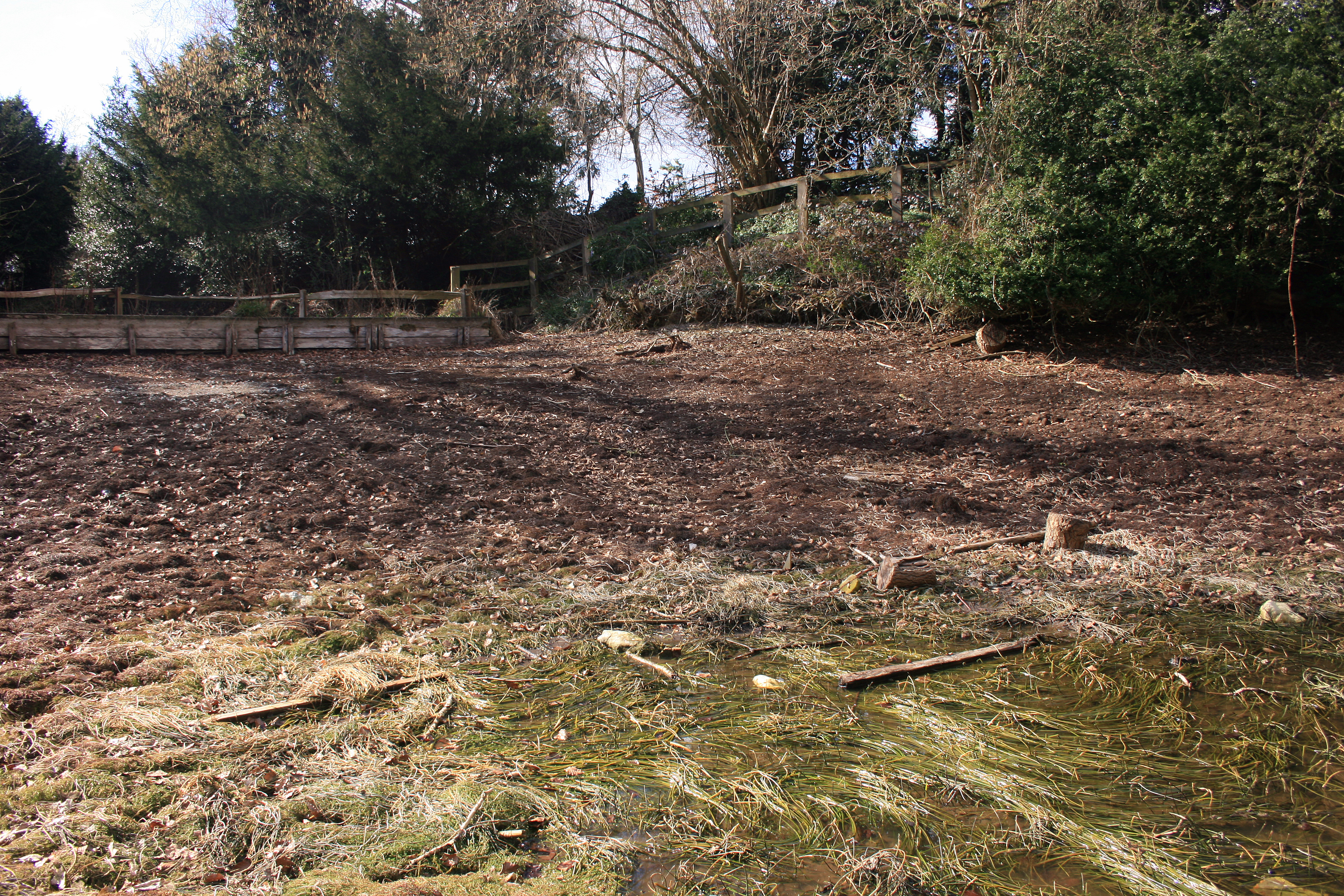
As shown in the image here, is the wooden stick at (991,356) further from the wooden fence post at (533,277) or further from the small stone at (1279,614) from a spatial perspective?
the wooden fence post at (533,277)

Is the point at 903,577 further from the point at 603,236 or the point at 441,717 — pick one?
the point at 603,236

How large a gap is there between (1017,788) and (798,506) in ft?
11.0

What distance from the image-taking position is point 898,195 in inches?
493

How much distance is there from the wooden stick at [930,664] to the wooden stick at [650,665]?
747 mm

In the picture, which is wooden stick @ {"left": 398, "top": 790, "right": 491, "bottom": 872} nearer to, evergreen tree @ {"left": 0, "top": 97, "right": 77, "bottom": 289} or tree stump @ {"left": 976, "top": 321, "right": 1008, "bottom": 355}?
tree stump @ {"left": 976, "top": 321, "right": 1008, "bottom": 355}

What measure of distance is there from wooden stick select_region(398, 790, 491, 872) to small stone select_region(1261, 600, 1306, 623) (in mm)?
4002

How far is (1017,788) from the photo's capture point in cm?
277

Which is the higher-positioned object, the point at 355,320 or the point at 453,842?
the point at 355,320

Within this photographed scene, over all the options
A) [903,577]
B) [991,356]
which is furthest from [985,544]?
[991,356]

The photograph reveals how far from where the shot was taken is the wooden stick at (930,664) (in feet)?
11.7

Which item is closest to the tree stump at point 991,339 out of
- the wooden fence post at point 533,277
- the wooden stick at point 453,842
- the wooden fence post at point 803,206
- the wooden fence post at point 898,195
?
the wooden fence post at point 898,195

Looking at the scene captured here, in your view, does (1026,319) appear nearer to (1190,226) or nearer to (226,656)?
(1190,226)

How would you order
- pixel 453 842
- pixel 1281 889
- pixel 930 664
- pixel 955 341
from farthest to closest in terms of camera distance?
pixel 955 341, pixel 930 664, pixel 453 842, pixel 1281 889

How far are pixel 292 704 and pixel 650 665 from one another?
1482mm
